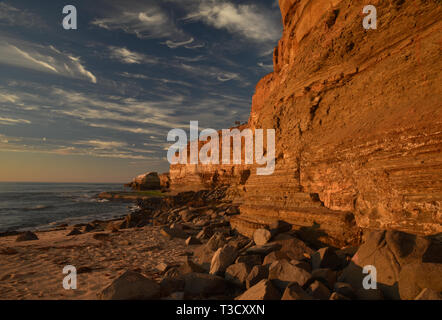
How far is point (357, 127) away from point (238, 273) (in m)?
4.86

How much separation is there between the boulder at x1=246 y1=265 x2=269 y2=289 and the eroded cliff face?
2.64m

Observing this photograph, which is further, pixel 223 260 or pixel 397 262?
pixel 223 260

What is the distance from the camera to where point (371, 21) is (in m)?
6.19

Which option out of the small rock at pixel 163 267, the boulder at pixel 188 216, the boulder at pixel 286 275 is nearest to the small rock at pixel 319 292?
the boulder at pixel 286 275

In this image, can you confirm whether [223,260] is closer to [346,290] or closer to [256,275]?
[256,275]

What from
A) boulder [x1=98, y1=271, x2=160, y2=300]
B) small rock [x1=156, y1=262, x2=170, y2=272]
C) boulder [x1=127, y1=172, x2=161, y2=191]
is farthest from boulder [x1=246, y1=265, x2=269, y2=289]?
boulder [x1=127, y1=172, x2=161, y2=191]

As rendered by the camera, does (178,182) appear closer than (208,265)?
No

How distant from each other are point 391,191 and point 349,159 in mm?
1353

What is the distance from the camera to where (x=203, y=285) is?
3867 mm

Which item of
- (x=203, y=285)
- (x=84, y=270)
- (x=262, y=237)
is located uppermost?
(x=262, y=237)

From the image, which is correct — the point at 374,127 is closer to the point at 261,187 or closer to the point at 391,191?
the point at 391,191

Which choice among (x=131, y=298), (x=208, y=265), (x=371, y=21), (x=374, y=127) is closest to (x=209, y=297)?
(x=131, y=298)

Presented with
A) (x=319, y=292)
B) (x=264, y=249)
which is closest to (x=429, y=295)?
(x=319, y=292)

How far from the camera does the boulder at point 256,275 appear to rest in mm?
3783
